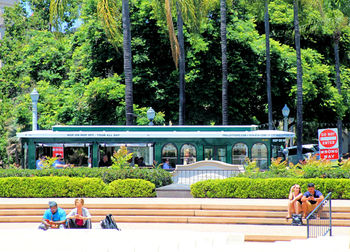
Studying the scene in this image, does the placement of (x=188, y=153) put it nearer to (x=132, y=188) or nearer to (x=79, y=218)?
A: (x=132, y=188)

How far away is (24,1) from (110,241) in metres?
49.5

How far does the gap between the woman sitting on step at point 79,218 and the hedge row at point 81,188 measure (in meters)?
5.33

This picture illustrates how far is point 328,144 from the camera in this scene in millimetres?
26047

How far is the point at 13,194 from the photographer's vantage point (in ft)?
74.4

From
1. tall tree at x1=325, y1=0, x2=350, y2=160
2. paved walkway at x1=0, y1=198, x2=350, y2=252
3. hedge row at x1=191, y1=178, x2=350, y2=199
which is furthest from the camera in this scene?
tall tree at x1=325, y1=0, x2=350, y2=160

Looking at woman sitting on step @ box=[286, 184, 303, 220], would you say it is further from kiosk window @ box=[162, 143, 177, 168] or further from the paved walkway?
kiosk window @ box=[162, 143, 177, 168]

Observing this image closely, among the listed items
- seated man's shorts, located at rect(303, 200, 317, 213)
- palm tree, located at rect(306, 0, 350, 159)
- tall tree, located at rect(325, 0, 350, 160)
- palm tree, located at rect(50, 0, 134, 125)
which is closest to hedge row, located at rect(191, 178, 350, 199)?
seated man's shorts, located at rect(303, 200, 317, 213)

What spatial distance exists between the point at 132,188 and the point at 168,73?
19.9 metres

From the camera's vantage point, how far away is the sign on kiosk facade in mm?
25828

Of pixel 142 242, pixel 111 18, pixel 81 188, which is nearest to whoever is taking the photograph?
pixel 142 242

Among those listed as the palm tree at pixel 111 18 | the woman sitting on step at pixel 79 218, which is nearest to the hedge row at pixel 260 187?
the woman sitting on step at pixel 79 218

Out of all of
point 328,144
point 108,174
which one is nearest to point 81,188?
point 108,174

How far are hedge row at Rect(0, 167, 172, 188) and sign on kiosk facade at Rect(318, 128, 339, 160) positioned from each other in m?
6.45

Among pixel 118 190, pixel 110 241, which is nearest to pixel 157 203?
pixel 118 190
